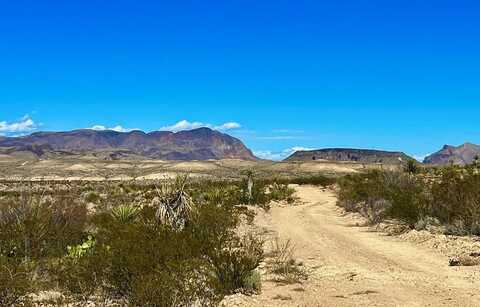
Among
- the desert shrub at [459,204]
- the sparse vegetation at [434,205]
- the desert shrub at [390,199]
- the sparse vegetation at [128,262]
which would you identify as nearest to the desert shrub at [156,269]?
the sparse vegetation at [128,262]

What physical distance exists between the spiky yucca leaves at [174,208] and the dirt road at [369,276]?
332 cm

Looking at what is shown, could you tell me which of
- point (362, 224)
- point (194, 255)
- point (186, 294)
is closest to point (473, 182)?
point (362, 224)

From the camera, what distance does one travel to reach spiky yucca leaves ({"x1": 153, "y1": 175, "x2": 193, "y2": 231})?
47.2ft

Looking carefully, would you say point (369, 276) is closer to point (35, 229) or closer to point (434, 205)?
point (35, 229)

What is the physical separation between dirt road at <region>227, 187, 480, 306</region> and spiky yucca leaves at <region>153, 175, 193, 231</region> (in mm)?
3324

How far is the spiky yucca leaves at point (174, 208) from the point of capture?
47.2 ft

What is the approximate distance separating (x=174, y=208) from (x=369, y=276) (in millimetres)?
5269

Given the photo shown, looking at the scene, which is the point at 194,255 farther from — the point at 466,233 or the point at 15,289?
the point at 466,233

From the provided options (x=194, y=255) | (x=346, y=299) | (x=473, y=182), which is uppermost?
(x=473, y=182)

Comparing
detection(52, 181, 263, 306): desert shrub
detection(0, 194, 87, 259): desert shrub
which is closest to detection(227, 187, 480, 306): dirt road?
detection(52, 181, 263, 306): desert shrub

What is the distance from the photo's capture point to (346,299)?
34.3 ft

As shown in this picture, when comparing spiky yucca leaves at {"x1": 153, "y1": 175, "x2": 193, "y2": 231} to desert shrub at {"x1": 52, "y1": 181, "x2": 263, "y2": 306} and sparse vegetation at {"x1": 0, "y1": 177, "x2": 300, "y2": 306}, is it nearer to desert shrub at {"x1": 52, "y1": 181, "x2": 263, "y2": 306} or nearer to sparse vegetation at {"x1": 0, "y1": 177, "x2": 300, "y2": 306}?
sparse vegetation at {"x1": 0, "y1": 177, "x2": 300, "y2": 306}

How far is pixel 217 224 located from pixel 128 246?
4.40 m

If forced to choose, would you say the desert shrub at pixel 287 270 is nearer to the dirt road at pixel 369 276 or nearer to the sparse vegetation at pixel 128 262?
the dirt road at pixel 369 276
